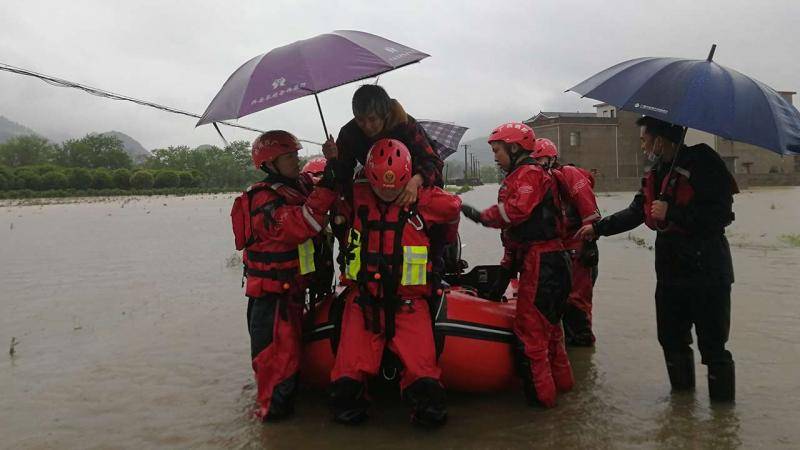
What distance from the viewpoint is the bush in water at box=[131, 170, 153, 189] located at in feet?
182

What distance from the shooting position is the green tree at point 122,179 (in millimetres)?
54312

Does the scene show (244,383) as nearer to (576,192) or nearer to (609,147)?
(576,192)

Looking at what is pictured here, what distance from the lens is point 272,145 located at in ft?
13.1

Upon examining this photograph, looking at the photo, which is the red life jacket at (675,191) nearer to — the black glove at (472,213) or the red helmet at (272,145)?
the black glove at (472,213)

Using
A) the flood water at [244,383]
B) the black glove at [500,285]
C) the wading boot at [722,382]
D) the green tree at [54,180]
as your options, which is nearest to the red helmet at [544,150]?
the black glove at [500,285]

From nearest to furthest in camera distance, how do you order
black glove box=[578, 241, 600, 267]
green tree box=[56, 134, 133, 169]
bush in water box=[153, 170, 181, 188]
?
1. black glove box=[578, 241, 600, 267]
2. bush in water box=[153, 170, 181, 188]
3. green tree box=[56, 134, 133, 169]

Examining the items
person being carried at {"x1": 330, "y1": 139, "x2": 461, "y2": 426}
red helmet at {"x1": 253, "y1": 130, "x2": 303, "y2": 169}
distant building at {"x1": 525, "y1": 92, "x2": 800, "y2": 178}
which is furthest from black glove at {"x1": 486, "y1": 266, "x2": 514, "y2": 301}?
distant building at {"x1": 525, "y1": 92, "x2": 800, "y2": 178}

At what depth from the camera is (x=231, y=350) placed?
214 inches

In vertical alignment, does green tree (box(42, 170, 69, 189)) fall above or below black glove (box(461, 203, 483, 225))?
above

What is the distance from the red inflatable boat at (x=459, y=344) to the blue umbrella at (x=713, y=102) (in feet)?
5.32

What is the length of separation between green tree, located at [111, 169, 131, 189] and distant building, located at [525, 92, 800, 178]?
38445 mm

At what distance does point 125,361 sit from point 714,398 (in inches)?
186

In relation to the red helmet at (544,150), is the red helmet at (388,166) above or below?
below

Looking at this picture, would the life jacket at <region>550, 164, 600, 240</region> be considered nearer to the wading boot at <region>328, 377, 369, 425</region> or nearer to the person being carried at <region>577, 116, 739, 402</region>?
the person being carried at <region>577, 116, 739, 402</region>
